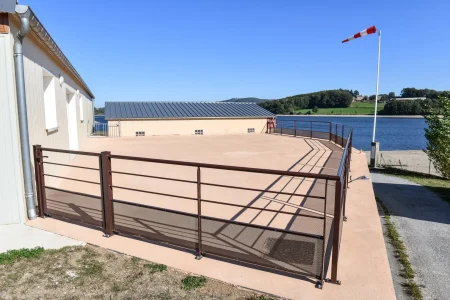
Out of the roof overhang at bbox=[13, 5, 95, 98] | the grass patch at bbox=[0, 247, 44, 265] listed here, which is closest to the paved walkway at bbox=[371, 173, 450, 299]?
the grass patch at bbox=[0, 247, 44, 265]

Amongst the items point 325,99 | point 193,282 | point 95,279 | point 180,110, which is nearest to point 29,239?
point 95,279

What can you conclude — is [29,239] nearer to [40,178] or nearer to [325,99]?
[40,178]

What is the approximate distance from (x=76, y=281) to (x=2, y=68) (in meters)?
2.78

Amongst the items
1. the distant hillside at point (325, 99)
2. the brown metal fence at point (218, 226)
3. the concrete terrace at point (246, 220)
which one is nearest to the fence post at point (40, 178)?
the brown metal fence at point (218, 226)

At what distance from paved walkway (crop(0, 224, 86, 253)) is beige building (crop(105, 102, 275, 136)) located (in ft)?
58.0

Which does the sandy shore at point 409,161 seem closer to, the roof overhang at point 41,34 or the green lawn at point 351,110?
the roof overhang at point 41,34

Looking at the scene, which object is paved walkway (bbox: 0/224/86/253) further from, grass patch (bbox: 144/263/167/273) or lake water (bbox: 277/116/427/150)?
lake water (bbox: 277/116/427/150)

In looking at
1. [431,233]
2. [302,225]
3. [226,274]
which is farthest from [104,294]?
[431,233]

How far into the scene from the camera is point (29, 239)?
3744 mm

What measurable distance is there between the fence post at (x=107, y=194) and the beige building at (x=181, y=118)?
18.2m

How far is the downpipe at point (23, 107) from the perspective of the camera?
4094 millimetres

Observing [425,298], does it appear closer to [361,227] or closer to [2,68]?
[361,227]

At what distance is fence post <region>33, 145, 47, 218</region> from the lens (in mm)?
4324

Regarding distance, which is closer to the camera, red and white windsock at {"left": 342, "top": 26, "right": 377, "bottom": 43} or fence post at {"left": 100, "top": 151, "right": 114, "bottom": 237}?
fence post at {"left": 100, "top": 151, "right": 114, "bottom": 237}
